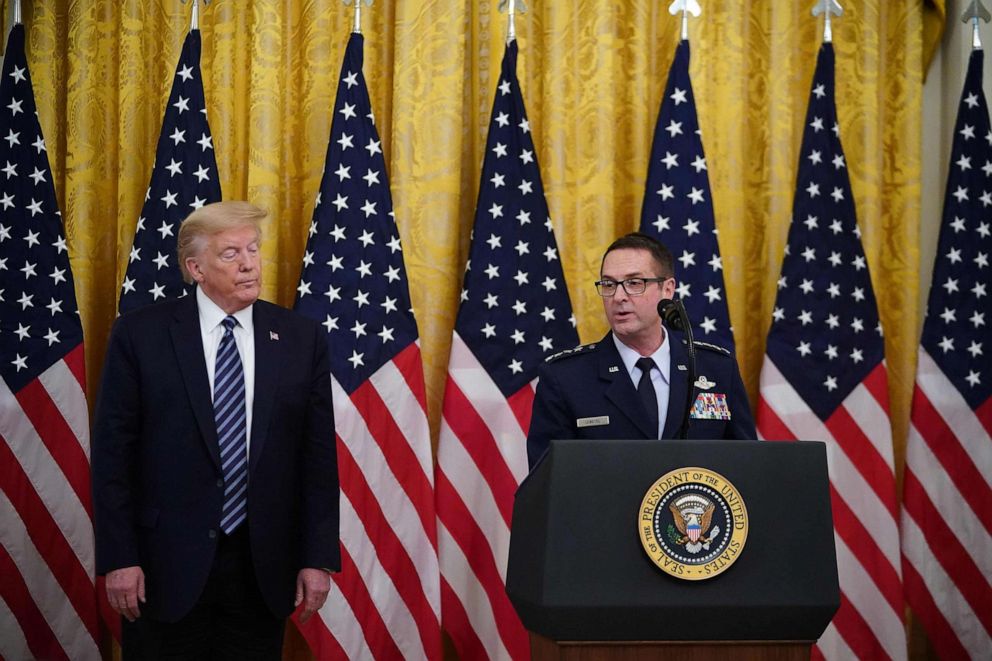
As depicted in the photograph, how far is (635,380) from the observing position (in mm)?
3025

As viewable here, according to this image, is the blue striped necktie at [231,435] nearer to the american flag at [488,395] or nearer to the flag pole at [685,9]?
the american flag at [488,395]

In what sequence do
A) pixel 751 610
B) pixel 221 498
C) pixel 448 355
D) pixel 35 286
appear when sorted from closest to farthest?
pixel 751 610 → pixel 221 498 → pixel 35 286 → pixel 448 355

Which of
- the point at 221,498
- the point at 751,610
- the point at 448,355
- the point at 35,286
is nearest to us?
the point at 751,610

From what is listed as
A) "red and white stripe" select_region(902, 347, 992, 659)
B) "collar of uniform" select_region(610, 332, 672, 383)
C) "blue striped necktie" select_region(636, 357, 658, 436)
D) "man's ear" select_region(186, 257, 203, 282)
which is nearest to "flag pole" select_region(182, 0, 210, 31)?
"man's ear" select_region(186, 257, 203, 282)

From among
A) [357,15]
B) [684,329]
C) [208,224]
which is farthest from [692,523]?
[357,15]

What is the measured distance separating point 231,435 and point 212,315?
34 cm

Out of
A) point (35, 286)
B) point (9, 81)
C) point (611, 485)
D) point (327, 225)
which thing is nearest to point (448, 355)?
point (327, 225)

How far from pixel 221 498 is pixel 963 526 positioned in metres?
2.91

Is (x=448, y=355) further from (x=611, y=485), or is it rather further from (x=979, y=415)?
(x=611, y=485)

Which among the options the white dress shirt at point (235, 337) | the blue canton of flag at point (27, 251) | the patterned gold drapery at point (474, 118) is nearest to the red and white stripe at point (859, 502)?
the patterned gold drapery at point (474, 118)

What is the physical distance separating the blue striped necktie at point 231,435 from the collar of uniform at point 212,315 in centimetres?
8

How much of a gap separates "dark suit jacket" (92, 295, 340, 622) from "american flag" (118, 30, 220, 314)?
117cm

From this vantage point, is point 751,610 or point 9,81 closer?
point 751,610

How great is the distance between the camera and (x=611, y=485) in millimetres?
2113
